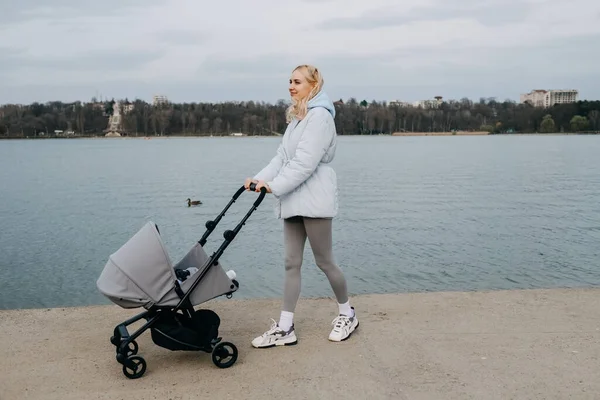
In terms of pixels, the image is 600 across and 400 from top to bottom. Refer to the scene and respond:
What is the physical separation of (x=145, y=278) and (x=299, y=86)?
1556 millimetres

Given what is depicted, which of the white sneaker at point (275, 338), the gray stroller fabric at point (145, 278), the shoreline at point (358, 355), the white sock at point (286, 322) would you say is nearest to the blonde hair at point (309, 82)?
the gray stroller fabric at point (145, 278)

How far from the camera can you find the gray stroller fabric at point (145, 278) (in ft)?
12.8

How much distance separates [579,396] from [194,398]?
2107 millimetres

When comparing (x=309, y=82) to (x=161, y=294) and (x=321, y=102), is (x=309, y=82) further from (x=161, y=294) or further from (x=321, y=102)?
(x=161, y=294)

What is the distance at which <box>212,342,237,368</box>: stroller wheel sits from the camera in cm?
405

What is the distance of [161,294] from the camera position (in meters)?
3.97

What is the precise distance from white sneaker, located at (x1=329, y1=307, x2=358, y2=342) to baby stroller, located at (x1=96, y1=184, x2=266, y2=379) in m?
0.73

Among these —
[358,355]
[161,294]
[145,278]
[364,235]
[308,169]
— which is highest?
[308,169]

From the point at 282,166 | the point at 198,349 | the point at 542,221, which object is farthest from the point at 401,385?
the point at 542,221

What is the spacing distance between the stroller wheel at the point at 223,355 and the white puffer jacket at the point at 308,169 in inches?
35.9

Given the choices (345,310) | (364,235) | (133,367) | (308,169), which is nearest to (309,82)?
(308,169)

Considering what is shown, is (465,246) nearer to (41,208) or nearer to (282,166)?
(282,166)

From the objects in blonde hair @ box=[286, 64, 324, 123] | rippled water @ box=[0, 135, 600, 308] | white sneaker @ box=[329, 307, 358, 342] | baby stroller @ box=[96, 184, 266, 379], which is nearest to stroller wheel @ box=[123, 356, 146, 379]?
baby stroller @ box=[96, 184, 266, 379]

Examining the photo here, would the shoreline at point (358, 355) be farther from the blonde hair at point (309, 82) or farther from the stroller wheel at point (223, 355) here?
the blonde hair at point (309, 82)
